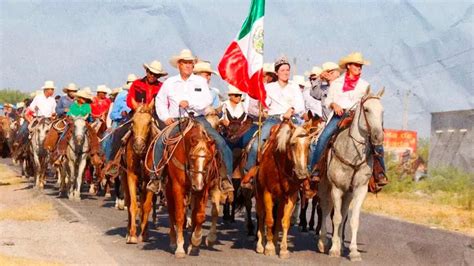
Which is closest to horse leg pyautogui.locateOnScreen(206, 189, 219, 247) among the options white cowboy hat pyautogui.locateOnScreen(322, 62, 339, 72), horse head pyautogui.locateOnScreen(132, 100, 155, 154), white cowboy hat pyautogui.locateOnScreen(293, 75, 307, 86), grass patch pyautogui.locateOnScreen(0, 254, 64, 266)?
horse head pyautogui.locateOnScreen(132, 100, 155, 154)

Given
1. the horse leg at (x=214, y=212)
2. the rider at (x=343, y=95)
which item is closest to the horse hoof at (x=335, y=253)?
the rider at (x=343, y=95)

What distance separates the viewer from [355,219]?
13.1 m

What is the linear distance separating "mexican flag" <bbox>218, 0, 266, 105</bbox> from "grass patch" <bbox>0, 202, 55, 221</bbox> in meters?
4.87

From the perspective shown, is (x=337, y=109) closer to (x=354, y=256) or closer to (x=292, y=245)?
(x=354, y=256)

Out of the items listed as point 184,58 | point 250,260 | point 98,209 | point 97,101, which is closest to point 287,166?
point 250,260

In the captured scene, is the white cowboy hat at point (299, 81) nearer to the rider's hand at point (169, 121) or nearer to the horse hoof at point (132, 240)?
the rider's hand at point (169, 121)

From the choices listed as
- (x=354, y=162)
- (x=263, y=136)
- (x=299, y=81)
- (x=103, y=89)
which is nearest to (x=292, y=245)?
(x=263, y=136)

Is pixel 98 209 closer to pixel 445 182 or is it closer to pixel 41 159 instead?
pixel 41 159

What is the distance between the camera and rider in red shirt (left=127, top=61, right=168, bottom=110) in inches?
592

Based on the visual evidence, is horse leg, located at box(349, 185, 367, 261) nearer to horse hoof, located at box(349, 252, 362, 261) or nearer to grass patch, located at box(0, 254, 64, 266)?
horse hoof, located at box(349, 252, 362, 261)

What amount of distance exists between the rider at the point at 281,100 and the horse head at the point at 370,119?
5.38ft

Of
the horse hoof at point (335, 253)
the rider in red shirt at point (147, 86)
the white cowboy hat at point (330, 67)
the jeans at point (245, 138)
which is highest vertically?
the white cowboy hat at point (330, 67)

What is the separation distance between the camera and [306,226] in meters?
17.0

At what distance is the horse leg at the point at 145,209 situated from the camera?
45.2 ft
